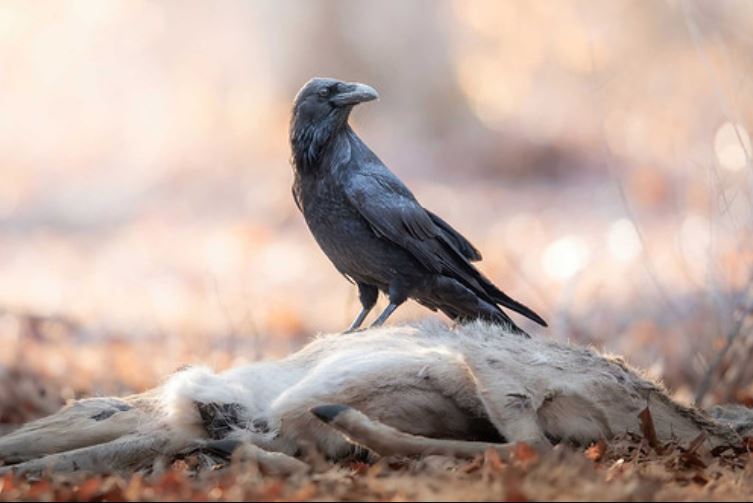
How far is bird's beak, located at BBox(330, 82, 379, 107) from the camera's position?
5.74 metres

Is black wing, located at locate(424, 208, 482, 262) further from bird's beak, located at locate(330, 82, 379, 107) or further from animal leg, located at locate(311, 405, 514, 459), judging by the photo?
animal leg, located at locate(311, 405, 514, 459)

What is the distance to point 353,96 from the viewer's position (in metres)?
5.75

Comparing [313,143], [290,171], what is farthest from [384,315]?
[290,171]

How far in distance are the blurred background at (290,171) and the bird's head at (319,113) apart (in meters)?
1.39

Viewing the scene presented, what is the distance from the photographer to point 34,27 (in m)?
26.4

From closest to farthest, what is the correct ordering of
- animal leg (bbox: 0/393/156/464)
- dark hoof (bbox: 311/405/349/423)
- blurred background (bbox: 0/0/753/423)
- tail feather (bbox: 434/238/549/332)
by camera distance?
dark hoof (bbox: 311/405/349/423) → animal leg (bbox: 0/393/156/464) → tail feather (bbox: 434/238/549/332) → blurred background (bbox: 0/0/753/423)

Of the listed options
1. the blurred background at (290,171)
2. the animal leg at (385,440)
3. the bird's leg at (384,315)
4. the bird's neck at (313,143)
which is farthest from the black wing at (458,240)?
the animal leg at (385,440)

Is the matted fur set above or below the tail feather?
below

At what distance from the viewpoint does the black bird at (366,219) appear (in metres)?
5.71

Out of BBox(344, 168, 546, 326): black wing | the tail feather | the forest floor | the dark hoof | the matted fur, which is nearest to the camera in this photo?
the forest floor

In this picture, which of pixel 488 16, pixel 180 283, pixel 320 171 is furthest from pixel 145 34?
pixel 320 171

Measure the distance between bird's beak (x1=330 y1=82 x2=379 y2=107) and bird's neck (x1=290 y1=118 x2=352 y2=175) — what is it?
10cm

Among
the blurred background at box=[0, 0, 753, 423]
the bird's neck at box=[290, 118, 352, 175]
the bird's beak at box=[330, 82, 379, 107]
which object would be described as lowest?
the blurred background at box=[0, 0, 753, 423]

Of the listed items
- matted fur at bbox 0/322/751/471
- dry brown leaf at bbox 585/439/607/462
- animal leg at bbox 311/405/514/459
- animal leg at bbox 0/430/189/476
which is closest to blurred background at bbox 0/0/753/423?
matted fur at bbox 0/322/751/471
